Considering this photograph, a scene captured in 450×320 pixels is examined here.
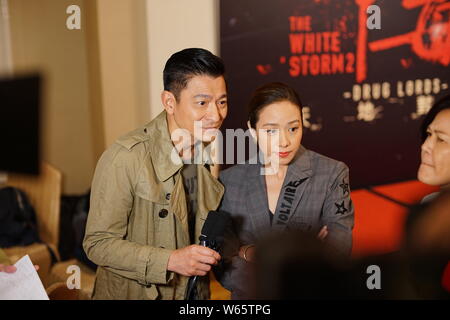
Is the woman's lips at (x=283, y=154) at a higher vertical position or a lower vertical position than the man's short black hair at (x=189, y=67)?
lower

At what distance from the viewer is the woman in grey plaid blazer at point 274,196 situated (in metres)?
1.33

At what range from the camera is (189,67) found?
118 centimetres

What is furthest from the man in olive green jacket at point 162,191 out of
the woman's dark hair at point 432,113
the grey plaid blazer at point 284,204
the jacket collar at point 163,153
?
the woman's dark hair at point 432,113

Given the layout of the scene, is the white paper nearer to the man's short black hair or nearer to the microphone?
the microphone

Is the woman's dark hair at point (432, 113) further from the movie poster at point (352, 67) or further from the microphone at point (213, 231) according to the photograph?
the microphone at point (213, 231)

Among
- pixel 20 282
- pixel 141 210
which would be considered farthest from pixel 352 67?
pixel 20 282

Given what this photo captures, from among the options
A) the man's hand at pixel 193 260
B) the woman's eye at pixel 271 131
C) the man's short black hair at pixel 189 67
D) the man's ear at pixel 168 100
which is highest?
the man's short black hair at pixel 189 67

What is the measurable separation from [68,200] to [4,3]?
2.10 ft

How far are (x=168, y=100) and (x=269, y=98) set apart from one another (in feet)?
0.94

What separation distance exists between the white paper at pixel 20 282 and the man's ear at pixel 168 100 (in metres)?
0.52

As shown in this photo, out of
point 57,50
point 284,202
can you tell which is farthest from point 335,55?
point 57,50

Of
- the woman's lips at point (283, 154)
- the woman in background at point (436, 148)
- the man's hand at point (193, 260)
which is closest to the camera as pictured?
the man's hand at point (193, 260)

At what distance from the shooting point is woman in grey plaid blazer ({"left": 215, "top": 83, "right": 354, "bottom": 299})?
1335 mm
